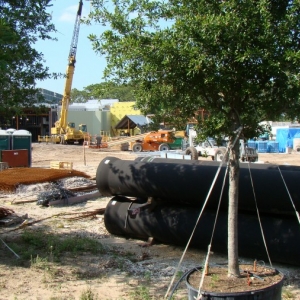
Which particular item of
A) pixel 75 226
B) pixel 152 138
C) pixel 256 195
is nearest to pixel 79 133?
pixel 152 138

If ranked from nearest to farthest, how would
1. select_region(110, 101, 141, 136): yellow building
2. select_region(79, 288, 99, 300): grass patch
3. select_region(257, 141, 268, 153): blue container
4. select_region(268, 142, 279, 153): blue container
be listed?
1. select_region(79, 288, 99, 300): grass patch
2. select_region(257, 141, 268, 153): blue container
3. select_region(268, 142, 279, 153): blue container
4. select_region(110, 101, 141, 136): yellow building

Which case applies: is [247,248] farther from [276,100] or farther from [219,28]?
[219,28]

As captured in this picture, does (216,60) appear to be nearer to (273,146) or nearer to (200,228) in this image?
(200,228)

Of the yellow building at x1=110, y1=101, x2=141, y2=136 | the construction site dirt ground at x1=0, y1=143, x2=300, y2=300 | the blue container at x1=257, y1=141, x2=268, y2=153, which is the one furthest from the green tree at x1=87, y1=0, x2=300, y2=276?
the yellow building at x1=110, y1=101, x2=141, y2=136

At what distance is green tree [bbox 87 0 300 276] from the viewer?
4684 millimetres

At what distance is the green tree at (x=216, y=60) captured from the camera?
4684 millimetres

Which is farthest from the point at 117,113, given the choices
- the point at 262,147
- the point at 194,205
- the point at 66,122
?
the point at 194,205

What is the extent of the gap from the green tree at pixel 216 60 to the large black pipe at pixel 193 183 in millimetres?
1915

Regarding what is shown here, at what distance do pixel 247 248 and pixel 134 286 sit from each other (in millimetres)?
1932

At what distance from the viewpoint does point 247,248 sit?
281 inches

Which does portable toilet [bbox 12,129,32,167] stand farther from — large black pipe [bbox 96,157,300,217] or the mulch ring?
large black pipe [bbox 96,157,300,217]

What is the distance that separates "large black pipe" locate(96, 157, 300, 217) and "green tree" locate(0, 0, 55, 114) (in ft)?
6.84

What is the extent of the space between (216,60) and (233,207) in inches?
62.8

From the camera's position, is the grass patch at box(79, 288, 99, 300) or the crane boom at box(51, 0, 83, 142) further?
the crane boom at box(51, 0, 83, 142)
